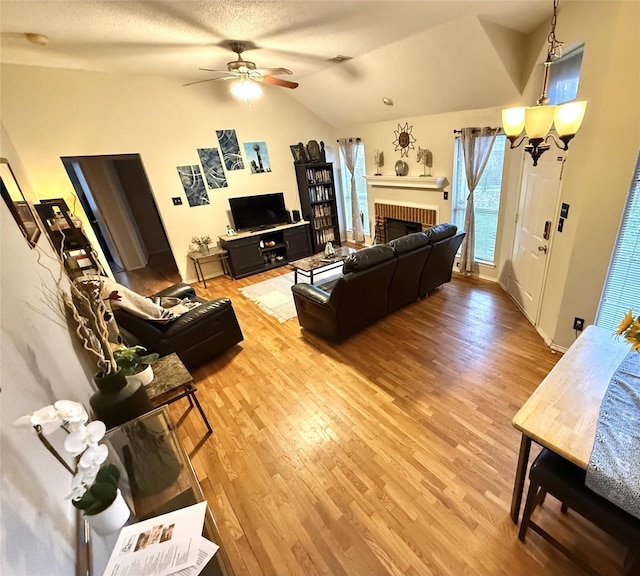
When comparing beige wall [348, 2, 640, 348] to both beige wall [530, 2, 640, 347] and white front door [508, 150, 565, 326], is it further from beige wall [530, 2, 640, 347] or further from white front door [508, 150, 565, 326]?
white front door [508, 150, 565, 326]

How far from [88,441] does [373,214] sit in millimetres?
5582

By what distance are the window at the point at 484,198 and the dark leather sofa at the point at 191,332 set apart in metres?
3.60

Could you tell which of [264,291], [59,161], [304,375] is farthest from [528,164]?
[59,161]

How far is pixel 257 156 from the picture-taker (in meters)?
5.22

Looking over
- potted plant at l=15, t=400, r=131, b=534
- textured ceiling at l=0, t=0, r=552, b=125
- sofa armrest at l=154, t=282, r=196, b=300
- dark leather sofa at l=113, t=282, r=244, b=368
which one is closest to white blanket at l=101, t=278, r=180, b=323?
dark leather sofa at l=113, t=282, r=244, b=368

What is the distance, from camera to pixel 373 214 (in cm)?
585

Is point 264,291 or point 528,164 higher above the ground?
point 528,164

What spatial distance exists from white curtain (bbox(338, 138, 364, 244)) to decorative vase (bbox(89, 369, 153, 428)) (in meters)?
5.23

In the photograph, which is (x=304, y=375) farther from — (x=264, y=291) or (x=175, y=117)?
(x=175, y=117)

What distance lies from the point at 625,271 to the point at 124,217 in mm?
7584

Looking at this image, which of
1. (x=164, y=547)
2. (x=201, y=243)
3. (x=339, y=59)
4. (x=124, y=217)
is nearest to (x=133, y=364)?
(x=164, y=547)

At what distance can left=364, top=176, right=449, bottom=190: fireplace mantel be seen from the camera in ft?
14.5

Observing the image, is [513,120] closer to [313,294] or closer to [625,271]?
[625,271]

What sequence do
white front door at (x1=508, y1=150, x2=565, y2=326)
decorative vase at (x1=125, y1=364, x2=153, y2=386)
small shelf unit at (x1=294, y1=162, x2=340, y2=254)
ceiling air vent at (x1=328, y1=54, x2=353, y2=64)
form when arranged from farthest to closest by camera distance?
small shelf unit at (x1=294, y1=162, x2=340, y2=254), ceiling air vent at (x1=328, y1=54, x2=353, y2=64), white front door at (x1=508, y1=150, x2=565, y2=326), decorative vase at (x1=125, y1=364, x2=153, y2=386)
